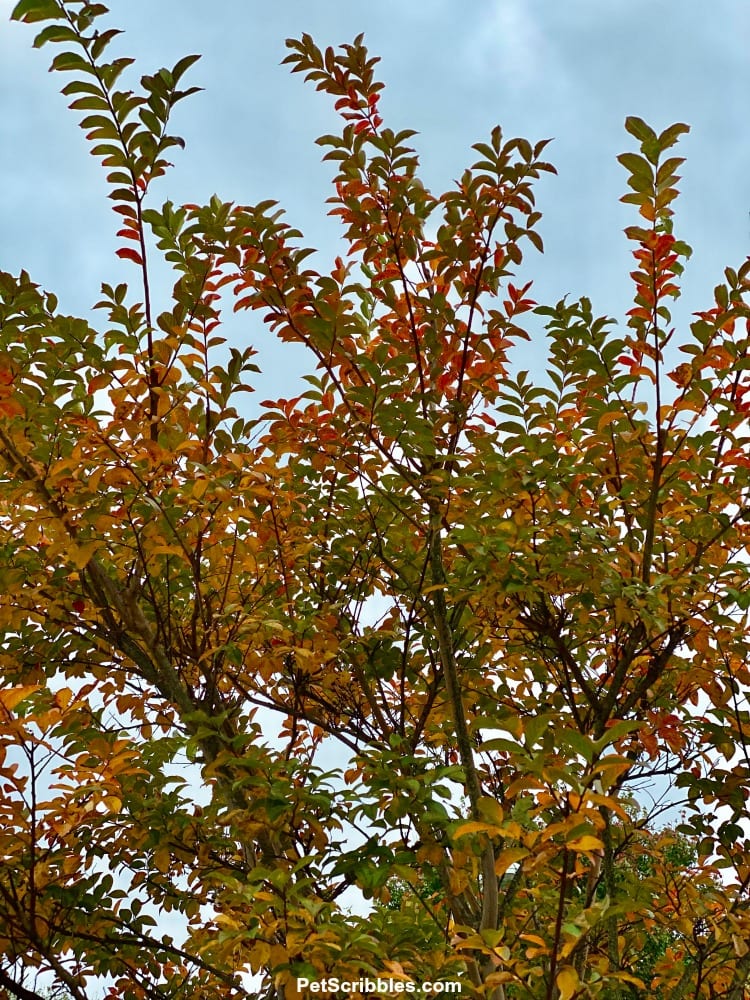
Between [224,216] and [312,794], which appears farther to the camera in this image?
[224,216]

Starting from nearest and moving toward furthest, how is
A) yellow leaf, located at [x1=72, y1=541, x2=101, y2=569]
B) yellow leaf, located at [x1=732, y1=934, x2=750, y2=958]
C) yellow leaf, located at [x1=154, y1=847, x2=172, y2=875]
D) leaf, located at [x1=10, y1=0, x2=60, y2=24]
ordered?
leaf, located at [x1=10, y1=0, x2=60, y2=24] < yellow leaf, located at [x1=72, y1=541, x2=101, y2=569] < yellow leaf, located at [x1=732, y1=934, x2=750, y2=958] < yellow leaf, located at [x1=154, y1=847, x2=172, y2=875]

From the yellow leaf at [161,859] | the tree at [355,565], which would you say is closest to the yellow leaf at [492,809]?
the tree at [355,565]

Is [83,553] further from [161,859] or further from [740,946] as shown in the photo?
[740,946]

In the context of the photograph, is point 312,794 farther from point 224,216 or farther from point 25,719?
point 224,216

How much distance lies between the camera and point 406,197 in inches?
116

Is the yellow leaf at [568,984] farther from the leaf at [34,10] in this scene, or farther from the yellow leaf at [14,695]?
the leaf at [34,10]

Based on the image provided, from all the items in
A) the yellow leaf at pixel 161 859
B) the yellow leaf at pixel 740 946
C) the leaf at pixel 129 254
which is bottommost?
the yellow leaf at pixel 740 946

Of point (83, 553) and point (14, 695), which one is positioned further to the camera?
point (83, 553)

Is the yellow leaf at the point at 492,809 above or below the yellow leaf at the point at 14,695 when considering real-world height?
below

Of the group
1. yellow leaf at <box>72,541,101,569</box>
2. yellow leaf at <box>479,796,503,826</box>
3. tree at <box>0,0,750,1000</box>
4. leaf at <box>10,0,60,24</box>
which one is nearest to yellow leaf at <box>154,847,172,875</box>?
tree at <box>0,0,750,1000</box>

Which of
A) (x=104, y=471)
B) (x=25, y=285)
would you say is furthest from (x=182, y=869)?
(x=25, y=285)

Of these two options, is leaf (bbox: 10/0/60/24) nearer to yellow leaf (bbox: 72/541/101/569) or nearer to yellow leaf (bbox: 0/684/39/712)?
yellow leaf (bbox: 72/541/101/569)

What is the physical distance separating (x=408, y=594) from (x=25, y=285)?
171 cm

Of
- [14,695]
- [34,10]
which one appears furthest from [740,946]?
[34,10]
